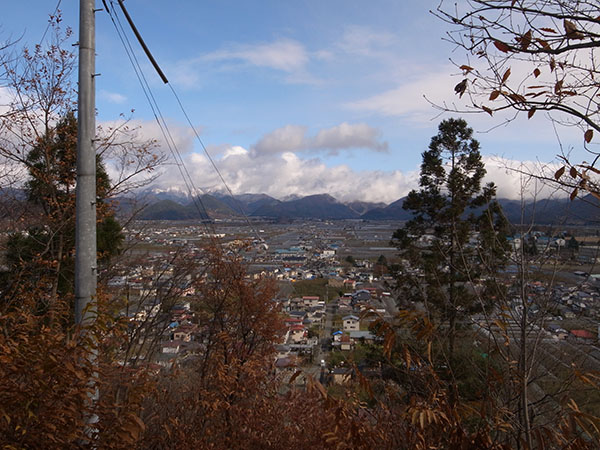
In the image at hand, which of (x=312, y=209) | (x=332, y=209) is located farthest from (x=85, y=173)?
(x=332, y=209)

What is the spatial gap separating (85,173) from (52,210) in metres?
6.27

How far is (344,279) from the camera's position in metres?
26.6

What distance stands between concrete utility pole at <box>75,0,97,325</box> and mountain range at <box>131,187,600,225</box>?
3118 mm

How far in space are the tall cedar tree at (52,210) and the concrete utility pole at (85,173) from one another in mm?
5063

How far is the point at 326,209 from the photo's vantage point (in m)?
116

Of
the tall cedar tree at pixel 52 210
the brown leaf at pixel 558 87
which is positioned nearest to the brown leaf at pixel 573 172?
the brown leaf at pixel 558 87

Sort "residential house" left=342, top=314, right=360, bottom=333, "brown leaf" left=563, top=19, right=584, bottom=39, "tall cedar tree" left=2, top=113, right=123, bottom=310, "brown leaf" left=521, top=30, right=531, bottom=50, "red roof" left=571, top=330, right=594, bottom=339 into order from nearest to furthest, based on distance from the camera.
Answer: "brown leaf" left=563, top=19, right=584, bottom=39, "brown leaf" left=521, top=30, right=531, bottom=50, "red roof" left=571, top=330, right=594, bottom=339, "tall cedar tree" left=2, top=113, right=123, bottom=310, "residential house" left=342, top=314, right=360, bottom=333

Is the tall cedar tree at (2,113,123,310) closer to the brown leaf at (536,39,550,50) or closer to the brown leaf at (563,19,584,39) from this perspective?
the brown leaf at (536,39,550,50)

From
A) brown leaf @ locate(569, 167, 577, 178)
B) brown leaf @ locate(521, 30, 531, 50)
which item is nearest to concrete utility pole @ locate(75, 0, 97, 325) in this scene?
brown leaf @ locate(521, 30, 531, 50)

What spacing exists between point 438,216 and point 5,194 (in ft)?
35.5

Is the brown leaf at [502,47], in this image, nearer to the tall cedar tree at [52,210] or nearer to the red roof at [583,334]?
the red roof at [583,334]

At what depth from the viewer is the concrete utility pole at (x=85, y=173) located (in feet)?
9.01

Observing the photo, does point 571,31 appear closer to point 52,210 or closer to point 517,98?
point 517,98

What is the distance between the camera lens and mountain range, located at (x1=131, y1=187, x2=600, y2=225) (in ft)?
9.48
